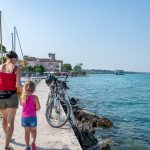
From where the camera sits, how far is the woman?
674 cm

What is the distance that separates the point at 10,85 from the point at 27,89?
421 millimetres

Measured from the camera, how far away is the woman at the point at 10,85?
674cm

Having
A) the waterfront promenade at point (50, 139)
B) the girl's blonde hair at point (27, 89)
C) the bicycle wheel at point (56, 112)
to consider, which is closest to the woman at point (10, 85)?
the girl's blonde hair at point (27, 89)

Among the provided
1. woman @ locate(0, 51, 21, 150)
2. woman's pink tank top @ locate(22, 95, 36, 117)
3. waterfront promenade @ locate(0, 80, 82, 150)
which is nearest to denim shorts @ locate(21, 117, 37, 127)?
woman's pink tank top @ locate(22, 95, 36, 117)

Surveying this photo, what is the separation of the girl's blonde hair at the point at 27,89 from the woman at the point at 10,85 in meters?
0.16

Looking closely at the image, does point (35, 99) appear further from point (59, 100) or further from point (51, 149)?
point (59, 100)

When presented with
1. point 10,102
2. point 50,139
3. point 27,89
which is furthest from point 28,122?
point 50,139

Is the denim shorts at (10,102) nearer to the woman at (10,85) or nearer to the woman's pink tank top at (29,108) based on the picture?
the woman at (10,85)

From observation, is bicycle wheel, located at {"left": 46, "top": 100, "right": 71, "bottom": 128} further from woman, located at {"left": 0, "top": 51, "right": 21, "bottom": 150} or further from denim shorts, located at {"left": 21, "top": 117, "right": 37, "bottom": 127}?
woman, located at {"left": 0, "top": 51, "right": 21, "bottom": 150}

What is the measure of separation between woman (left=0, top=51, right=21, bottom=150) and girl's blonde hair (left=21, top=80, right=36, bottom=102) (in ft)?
0.52

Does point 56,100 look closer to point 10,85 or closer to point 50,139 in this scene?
point 50,139

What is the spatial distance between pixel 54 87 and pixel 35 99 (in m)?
3.44

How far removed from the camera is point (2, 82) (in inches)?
268

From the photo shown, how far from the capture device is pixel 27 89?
21.8ft
